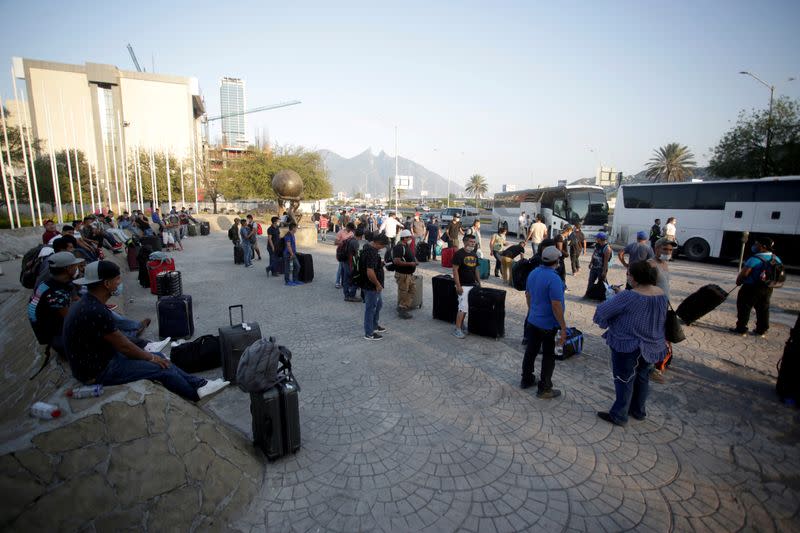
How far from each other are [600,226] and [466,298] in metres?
19.2

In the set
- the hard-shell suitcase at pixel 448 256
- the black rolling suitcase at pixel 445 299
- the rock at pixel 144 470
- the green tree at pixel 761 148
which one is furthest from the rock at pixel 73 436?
the green tree at pixel 761 148

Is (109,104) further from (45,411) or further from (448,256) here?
(45,411)

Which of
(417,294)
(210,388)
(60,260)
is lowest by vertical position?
(210,388)

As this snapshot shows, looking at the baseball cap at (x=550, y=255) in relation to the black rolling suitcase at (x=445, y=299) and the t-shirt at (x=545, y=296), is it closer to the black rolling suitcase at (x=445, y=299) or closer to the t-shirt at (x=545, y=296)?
the t-shirt at (x=545, y=296)

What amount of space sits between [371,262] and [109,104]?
81656 millimetres

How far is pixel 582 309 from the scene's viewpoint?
9.23 m

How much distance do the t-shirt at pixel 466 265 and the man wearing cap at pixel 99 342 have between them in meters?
4.79

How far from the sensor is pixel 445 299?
8039 millimetres

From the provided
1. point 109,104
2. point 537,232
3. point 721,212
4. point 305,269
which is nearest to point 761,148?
point 721,212

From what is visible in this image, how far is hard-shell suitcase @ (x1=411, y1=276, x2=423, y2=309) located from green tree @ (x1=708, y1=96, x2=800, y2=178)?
28.0m

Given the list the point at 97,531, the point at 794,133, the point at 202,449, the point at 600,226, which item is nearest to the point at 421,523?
the point at 202,449

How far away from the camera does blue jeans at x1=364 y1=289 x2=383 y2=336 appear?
6.78 metres

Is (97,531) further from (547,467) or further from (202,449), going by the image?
(547,467)

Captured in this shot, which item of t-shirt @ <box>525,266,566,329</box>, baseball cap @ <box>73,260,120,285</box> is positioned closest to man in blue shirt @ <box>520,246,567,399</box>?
t-shirt @ <box>525,266,566,329</box>
